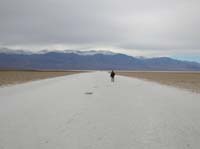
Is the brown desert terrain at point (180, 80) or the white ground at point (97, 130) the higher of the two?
the white ground at point (97, 130)

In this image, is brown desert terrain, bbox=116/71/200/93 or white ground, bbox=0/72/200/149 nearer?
white ground, bbox=0/72/200/149

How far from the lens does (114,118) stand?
32.9ft

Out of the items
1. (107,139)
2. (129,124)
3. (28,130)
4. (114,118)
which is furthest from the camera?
(114,118)

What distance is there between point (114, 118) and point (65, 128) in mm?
2384

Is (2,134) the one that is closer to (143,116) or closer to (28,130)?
(28,130)

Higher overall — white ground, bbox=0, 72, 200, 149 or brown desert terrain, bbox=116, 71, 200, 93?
white ground, bbox=0, 72, 200, 149

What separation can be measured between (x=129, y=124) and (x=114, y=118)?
3.65ft

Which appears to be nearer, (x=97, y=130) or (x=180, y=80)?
(x=97, y=130)

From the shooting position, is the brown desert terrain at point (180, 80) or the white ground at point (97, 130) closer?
the white ground at point (97, 130)

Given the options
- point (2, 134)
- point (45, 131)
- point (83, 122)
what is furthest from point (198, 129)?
point (2, 134)

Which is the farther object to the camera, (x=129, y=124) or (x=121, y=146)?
(x=129, y=124)

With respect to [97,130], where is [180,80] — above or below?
below

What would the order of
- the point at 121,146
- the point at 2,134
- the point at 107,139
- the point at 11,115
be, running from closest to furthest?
the point at 121,146 → the point at 107,139 → the point at 2,134 → the point at 11,115

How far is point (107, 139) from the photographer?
278 inches
